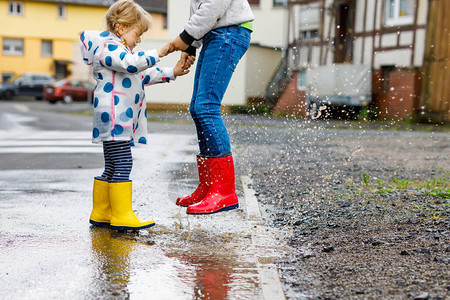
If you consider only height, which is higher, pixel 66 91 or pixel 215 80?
pixel 215 80

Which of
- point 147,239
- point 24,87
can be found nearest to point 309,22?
point 24,87

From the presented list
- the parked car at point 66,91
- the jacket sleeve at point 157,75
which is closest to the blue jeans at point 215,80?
the jacket sleeve at point 157,75

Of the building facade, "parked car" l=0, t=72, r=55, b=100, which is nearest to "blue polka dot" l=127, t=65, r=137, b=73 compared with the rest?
the building facade

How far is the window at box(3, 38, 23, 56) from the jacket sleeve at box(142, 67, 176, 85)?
47.4 m

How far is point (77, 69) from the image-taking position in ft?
148

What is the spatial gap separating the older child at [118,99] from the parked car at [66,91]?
31262mm

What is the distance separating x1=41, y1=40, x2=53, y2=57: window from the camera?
48.9 m

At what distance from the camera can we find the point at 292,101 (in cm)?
2778

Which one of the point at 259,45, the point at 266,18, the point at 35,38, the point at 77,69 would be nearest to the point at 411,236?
the point at 259,45

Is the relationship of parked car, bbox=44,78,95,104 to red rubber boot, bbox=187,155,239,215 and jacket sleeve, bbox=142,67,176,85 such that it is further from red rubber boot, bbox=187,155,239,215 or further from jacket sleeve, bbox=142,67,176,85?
red rubber boot, bbox=187,155,239,215

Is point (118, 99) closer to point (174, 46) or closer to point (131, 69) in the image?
point (131, 69)

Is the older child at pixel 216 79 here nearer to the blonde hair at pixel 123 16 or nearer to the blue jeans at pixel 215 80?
the blue jeans at pixel 215 80

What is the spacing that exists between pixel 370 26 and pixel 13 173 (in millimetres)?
18510

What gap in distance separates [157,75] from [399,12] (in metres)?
19.2
